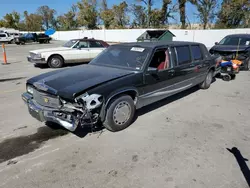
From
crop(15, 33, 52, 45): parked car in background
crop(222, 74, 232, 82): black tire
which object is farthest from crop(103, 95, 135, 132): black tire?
crop(15, 33, 52, 45): parked car in background

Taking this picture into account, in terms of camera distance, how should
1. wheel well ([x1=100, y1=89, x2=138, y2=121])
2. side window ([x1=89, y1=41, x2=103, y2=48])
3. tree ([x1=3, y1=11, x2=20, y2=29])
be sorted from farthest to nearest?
tree ([x1=3, y1=11, x2=20, y2=29]) → side window ([x1=89, y1=41, x2=103, y2=48]) → wheel well ([x1=100, y1=89, x2=138, y2=121])

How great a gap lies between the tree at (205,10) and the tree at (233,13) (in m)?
1.42

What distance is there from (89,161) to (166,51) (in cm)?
298

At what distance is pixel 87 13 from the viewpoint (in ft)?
163

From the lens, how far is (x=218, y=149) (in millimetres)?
3219

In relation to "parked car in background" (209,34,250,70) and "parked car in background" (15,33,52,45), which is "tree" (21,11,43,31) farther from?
"parked car in background" (209,34,250,70)

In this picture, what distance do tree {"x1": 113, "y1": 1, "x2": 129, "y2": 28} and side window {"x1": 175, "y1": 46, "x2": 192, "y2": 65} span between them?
130 ft

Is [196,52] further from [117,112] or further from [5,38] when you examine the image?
[5,38]

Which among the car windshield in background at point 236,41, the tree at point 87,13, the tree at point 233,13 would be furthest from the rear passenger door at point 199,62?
the tree at point 87,13

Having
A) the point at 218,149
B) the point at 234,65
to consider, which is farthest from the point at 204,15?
the point at 218,149

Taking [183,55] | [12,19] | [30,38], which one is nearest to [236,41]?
[183,55]

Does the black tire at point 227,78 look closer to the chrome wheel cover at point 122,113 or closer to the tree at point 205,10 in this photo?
the chrome wheel cover at point 122,113

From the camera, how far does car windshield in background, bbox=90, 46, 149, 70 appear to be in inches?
161

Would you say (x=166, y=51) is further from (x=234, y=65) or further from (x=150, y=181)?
(x=234, y=65)
